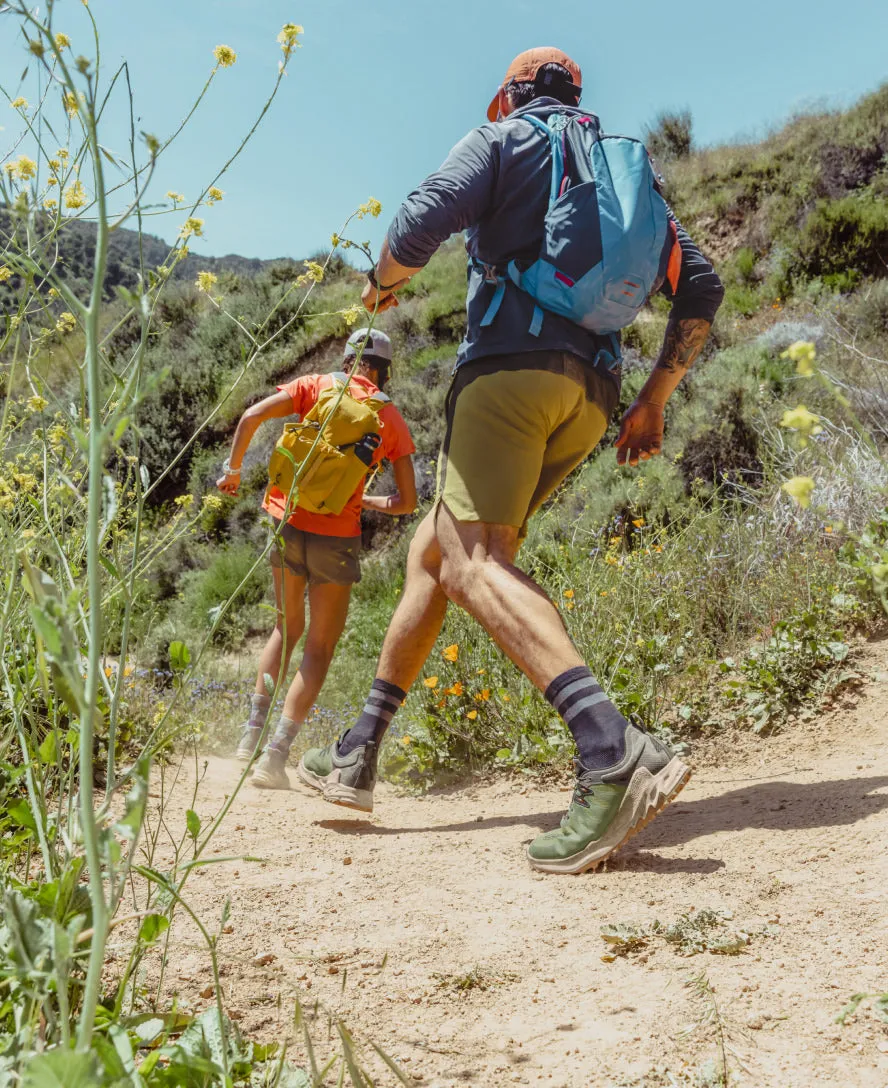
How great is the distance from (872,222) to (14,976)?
1042 centimetres

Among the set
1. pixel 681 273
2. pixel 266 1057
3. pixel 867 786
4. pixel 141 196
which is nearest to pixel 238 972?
pixel 266 1057

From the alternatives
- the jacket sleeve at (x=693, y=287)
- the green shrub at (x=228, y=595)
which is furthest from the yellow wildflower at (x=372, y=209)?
the green shrub at (x=228, y=595)

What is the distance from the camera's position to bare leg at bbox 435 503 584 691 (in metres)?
1.92

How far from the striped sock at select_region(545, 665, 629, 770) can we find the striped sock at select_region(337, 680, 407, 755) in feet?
2.11

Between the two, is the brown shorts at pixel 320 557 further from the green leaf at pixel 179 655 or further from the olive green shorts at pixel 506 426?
the green leaf at pixel 179 655

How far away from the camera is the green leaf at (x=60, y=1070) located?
584 mm

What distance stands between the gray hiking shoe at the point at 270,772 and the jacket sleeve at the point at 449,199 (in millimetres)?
1729

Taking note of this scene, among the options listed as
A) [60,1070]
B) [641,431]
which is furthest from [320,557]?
[60,1070]

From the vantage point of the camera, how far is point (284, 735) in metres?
3.08

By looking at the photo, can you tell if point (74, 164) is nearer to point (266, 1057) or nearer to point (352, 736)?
point (266, 1057)

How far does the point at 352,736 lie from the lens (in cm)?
235

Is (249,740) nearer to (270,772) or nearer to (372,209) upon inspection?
(270,772)

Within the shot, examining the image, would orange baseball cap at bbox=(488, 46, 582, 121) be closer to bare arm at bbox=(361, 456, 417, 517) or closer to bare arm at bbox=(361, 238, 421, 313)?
bare arm at bbox=(361, 238, 421, 313)

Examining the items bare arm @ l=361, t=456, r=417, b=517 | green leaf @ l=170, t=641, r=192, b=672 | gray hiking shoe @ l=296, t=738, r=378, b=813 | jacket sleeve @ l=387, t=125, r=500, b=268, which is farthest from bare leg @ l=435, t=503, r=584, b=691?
bare arm @ l=361, t=456, r=417, b=517
